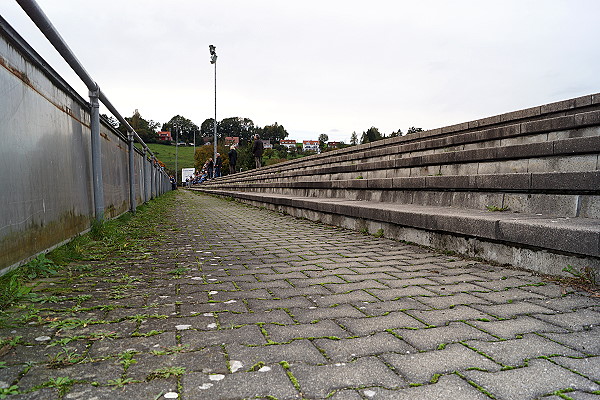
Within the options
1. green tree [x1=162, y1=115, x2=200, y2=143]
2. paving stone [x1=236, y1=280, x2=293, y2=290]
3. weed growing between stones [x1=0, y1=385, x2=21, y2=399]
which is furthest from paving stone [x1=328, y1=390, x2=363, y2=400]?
green tree [x1=162, y1=115, x2=200, y2=143]

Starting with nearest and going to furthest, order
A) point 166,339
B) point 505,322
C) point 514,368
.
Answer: point 514,368 → point 166,339 → point 505,322

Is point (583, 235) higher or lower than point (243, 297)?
higher

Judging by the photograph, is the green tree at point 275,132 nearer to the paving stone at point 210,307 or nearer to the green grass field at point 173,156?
the green grass field at point 173,156

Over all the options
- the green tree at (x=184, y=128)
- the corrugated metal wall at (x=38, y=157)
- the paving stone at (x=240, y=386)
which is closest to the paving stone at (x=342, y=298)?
the paving stone at (x=240, y=386)

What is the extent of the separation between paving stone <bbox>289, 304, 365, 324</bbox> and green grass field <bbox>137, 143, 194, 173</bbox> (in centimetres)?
8003

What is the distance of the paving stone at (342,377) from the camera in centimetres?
146

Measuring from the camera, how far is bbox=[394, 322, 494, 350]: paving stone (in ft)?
6.08

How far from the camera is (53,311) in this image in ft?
7.29

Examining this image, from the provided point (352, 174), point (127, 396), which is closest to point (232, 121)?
point (352, 174)

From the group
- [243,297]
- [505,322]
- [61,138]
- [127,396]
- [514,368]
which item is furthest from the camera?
[61,138]

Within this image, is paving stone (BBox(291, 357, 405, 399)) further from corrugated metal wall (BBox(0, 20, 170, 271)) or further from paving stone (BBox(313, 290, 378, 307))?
corrugated metal wall (BBox(0, 20, 170, 271))

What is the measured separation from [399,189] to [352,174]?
3.13 m

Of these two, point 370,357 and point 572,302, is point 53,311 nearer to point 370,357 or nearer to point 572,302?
point 370,357

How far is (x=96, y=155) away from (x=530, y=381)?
4822 millimetres
